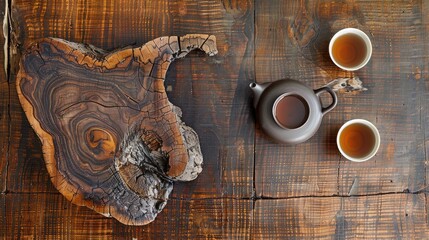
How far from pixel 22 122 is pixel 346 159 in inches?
45.9

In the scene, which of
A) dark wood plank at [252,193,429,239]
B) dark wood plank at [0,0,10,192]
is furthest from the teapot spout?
dark wood plank at [0,0,10,192]

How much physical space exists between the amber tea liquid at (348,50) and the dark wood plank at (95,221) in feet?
2.10

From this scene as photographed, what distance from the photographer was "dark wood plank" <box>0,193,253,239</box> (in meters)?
1.59

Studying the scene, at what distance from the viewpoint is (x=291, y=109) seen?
146cm

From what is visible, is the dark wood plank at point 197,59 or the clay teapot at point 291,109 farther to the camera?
the dark wood plank at point 197,59

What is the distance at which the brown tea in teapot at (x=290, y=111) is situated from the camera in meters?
1.46

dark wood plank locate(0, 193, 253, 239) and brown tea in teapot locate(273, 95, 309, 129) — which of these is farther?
dark wood plank locate(0, 193, 253, 239)

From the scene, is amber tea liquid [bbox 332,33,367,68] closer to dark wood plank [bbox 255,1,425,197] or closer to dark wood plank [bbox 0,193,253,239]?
dark wood plank [bbox 255,1,425,197]

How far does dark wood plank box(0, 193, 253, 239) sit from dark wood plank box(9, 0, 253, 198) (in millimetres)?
61

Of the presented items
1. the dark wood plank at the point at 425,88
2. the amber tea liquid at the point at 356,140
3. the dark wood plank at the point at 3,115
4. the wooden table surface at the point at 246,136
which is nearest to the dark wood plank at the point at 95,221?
the wooden table surface at the point at 246,136

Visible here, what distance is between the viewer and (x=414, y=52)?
164 centimetres

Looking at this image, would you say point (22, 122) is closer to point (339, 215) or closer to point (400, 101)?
point (339, 215)

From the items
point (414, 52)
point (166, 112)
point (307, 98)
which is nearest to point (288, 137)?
point (307, 98)

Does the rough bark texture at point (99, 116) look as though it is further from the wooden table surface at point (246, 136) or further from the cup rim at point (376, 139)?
the cup rim at point (376, 139)
